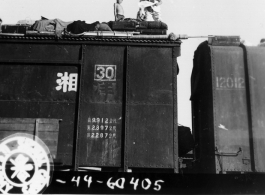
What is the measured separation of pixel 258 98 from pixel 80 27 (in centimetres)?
412

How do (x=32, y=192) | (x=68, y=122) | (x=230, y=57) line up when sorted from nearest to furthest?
(x=32, y=192) → (x=68, y=122) → (x=230, y=57)

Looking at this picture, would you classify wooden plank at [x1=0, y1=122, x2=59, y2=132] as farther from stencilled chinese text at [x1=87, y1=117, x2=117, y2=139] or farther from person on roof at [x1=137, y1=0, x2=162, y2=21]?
person on roof at [x1=137, y1=0, x2=162, y2=21]

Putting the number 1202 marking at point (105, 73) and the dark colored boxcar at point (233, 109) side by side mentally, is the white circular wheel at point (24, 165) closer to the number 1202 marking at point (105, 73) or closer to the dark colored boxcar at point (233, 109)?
the number 1202 marking at point (105, 73)

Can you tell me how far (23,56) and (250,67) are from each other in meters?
4.84

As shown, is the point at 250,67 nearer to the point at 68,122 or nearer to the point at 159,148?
the point at 159,148

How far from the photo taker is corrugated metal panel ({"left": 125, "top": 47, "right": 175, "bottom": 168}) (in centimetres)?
583

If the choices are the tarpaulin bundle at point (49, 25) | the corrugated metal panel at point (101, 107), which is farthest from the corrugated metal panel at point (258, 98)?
the tarpaulin bundle at point (49, 25)

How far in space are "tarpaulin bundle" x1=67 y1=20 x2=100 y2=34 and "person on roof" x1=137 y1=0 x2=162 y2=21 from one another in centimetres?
157

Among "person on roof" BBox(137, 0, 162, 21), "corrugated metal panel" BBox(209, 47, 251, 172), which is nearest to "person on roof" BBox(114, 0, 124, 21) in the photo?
"person on roof" BBox(137, 0, 162, 21)

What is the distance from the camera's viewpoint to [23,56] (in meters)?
A: 6.24

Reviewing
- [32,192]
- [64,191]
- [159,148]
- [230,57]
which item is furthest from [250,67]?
[32,192]

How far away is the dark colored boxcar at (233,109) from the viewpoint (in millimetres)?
5895
